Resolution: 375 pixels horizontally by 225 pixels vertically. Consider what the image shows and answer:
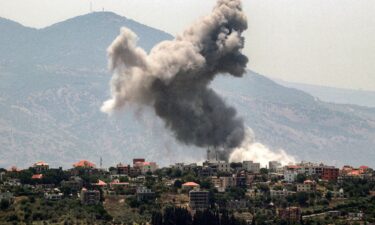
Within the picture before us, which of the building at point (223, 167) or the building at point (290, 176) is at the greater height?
the building at point (223, 167)

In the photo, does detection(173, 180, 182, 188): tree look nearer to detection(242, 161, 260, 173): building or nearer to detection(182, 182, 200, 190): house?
detection(182, 182, 200, 190): house

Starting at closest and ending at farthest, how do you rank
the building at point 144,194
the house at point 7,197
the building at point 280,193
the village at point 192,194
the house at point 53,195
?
the village at point 192,194, the house at point 7,197, the house at point 53,195, the building at point 144,194, the building at point 280,193

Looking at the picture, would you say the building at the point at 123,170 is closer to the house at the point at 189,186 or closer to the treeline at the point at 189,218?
the house at the point at 189,186

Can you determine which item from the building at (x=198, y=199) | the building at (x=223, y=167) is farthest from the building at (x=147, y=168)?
the building at (x=198, y=199)

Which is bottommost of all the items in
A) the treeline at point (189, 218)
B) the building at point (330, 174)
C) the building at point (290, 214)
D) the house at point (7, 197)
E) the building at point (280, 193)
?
the treeline at point (189, 218)

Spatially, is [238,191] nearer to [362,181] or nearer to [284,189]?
[284,189]

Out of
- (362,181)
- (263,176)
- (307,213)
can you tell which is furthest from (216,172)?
(307,213)

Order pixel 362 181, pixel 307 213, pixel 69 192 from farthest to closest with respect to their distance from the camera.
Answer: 1. pixel 362 181
2. pixel 69 192
3. pixel 307 213
